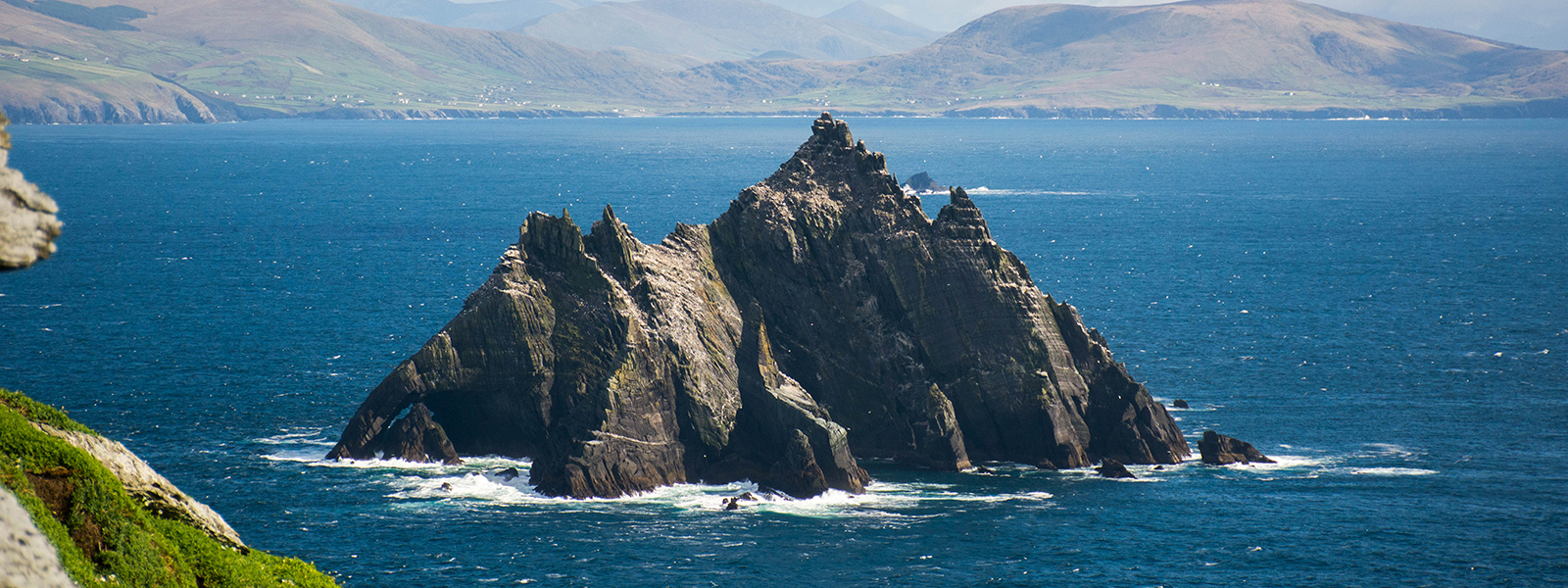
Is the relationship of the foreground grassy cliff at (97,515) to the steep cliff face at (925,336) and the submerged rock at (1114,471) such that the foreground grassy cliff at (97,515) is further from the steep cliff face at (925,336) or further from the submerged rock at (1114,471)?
the submerged rock at (1114,471)

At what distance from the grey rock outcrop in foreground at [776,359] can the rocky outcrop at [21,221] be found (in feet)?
194

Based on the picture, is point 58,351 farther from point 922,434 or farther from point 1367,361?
point 1367,361

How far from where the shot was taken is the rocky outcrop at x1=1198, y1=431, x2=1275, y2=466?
79438mm

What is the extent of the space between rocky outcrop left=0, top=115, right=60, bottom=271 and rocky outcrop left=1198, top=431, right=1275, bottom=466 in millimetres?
74851

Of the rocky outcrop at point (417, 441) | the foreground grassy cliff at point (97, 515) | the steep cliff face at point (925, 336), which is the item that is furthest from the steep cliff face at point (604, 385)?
the foreground grassy cliff at point (97, 515)

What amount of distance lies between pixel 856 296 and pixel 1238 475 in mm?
25425

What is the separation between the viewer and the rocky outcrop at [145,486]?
106 feet

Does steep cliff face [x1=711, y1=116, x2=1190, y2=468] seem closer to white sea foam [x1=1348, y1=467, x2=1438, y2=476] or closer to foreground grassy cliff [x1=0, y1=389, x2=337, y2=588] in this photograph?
white sea foam [x1=1348, y1=467, x2=1438, y2=476]

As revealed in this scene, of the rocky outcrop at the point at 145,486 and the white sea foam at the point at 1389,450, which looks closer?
the rocky outcrop at the point at 145,486

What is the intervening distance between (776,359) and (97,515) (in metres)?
55.7

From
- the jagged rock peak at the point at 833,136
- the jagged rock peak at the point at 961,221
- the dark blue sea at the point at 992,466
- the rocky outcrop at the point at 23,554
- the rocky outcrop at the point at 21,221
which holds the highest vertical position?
the rocky outcrop at the point at 21,221

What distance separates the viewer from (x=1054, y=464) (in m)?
79.2

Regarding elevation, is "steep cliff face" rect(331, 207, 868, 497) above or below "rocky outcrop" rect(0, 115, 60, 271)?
below

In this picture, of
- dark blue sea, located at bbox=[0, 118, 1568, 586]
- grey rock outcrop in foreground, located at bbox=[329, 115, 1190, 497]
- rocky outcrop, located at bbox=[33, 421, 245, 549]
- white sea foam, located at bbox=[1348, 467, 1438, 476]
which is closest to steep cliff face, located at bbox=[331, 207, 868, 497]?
grey rock outcrop in foreground, located at bbox=[329, 115, 1190, 497]
